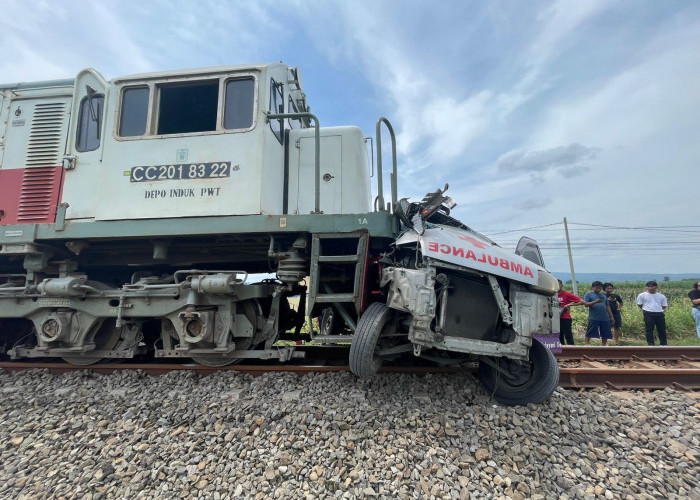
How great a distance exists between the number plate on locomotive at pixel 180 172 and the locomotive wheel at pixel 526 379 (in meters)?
3.82

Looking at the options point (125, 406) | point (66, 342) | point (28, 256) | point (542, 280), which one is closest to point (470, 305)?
point (542, 280)

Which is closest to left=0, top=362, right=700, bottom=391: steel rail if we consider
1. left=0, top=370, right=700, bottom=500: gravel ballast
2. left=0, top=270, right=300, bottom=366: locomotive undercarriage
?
left=0, top=270, right=300, bottom=366: locomotive undercarriage

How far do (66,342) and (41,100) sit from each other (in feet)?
11.3

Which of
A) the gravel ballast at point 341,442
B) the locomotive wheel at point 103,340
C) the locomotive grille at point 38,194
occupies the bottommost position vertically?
the gravel ballast at point 341,442

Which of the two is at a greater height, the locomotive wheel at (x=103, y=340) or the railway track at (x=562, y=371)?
the locomotive wheel at (x=103, y=340)

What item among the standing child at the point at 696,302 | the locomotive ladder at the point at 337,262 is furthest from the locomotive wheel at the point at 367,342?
the standing child at the point at 696,302

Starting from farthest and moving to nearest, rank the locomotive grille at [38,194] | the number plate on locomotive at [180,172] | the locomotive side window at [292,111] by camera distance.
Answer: the locomotive side window at [292,111] < the locomotive grille at [38,194] < the number plate on locomotive at [180,172]

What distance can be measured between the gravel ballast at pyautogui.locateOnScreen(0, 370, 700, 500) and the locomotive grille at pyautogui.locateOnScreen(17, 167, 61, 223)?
224 centimetres

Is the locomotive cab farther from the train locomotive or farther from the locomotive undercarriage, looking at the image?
the locomotive undercarriage

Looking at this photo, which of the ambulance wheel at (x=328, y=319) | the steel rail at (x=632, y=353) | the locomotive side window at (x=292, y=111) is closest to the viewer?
the ambulance wheel at (x=328, y=319)

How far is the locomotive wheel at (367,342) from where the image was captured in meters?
3.39

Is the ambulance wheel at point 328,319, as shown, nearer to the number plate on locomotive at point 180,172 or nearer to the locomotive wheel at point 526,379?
the locomotive wheel at point 526,379

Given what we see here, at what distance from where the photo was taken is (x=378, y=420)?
3318mm

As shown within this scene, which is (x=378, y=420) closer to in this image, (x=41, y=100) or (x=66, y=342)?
(x=66, y=342)
